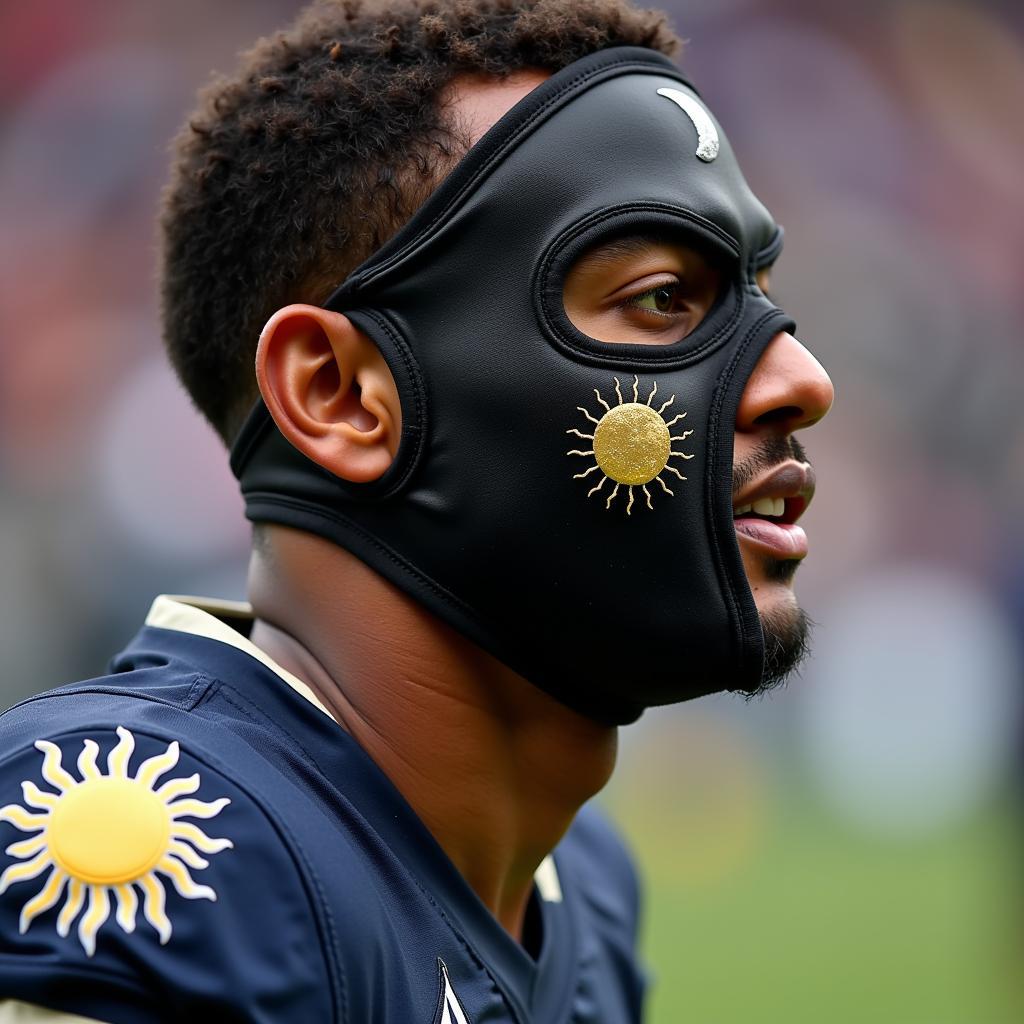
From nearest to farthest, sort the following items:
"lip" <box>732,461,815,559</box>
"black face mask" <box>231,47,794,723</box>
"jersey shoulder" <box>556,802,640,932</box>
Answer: "black face mask" <box>231,47,794,723</box> → "lip" <box>732,461,815,559</box> → "jersey shoulder" <box>556,802,640,932</box>

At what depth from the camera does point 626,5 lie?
270 cm

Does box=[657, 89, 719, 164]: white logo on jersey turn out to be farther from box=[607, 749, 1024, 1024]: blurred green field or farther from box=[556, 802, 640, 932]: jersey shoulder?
box=[607, 749, 1024, 1024]: blurred green field

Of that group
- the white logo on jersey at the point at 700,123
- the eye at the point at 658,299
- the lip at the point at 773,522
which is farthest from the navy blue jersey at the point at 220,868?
the white logo on jersey at the point at 700,123

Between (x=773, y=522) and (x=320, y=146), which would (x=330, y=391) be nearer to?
(x=320, y=146)

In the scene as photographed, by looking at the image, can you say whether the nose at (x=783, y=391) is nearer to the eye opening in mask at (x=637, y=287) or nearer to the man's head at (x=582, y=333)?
the man's head at (x=582, y=333)

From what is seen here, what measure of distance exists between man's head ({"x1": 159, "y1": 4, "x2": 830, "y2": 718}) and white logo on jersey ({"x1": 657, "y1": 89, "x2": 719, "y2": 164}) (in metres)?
0.19

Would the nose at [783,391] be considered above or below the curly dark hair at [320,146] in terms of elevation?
below

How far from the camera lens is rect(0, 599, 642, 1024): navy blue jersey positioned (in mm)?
1722

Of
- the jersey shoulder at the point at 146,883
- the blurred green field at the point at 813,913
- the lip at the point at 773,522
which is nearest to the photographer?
the jersey shoulder at the point at 146,883

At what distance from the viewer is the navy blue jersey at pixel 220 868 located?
1722 millimetres

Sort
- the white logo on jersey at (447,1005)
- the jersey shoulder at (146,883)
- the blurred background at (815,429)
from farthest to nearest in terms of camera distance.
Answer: the blurred background at (815,429) → the white logo on jersey at (447,1005) → the jersey shoulder at (146,883)

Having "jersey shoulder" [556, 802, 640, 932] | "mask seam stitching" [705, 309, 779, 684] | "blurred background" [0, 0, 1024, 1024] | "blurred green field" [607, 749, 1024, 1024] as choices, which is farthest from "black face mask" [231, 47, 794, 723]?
"blurred background" [0, 0, 1024, 1024]

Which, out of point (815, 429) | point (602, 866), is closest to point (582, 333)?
point (602, 866)

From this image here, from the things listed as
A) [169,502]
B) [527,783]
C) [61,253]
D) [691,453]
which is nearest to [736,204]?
[691,453]
